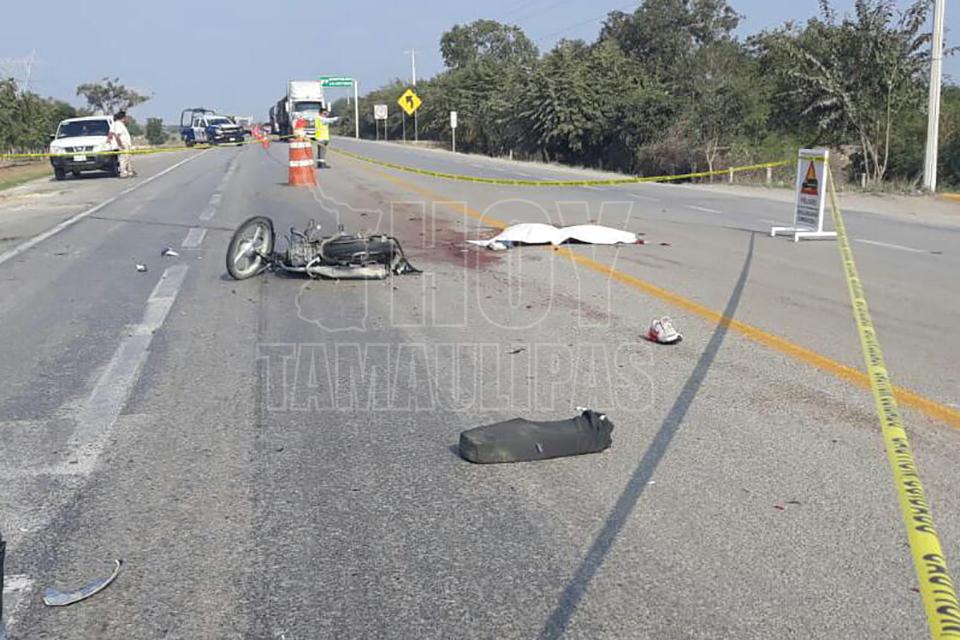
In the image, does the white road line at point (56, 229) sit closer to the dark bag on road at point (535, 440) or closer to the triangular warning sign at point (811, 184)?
the dark bag on road at point (535, 440)

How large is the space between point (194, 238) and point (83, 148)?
1881 cm

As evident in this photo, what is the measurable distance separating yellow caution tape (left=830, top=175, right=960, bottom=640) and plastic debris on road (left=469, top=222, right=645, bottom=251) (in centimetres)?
653

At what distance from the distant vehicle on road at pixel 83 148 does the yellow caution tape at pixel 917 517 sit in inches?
1141

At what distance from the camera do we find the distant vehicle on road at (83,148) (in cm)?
3114

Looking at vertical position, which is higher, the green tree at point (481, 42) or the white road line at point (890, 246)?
the green tree at point (481, 42)

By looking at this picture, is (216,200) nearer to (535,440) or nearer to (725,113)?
(535,440)

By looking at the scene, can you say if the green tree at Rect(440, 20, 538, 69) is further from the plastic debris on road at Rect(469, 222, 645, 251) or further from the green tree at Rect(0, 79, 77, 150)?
the plastic debris on road at Rect(469, 222, 645, 251)

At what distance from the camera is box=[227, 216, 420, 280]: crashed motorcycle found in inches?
416

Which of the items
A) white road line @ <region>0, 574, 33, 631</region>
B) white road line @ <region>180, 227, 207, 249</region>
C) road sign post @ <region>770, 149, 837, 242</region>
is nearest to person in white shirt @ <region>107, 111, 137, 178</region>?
white road line @ <region>180, 227, 207, 249</region>

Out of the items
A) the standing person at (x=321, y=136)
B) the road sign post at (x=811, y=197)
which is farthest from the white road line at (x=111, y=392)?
the standing person at (x=321, y=136)

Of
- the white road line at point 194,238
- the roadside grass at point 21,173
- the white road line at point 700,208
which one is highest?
the roadside grass at point 21,173

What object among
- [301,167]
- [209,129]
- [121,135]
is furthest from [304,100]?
[301,167]

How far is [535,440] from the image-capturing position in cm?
519

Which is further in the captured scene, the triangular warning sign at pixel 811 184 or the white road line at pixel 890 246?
the triangular warning sign at pixel 811 184
